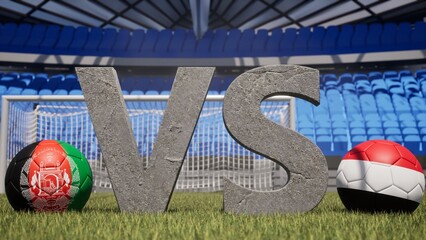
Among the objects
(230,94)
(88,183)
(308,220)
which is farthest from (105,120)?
(308,220)

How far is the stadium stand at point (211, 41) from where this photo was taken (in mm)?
14883

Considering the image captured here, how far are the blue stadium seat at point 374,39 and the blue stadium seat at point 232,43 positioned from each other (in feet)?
14.9

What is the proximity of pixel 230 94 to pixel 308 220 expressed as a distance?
3.69 ft

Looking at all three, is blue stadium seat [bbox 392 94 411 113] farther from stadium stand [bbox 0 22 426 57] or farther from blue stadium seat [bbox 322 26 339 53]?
blue stadium seat [bbox 322 26 339 53]

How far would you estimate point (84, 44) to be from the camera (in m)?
15.4

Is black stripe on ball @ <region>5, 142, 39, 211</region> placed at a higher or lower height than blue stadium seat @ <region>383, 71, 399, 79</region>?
lower

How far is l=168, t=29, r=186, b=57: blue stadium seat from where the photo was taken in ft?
51.2

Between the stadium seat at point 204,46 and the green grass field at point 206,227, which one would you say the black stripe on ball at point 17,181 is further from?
the stadium seat at point 204,46

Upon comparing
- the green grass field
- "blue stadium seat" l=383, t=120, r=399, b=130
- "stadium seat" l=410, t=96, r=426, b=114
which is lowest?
the green grass field

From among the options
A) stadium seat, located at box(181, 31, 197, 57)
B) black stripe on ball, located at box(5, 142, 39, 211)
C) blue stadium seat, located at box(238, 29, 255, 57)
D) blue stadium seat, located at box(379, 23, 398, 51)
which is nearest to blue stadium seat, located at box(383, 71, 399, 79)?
blue stadium seat, located at box(379, 23, 398, 51)

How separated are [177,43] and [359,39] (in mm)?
6465

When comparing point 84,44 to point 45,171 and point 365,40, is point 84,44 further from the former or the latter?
point 45,171

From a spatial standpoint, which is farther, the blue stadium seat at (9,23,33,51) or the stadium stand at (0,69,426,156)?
the blue stadium seat at (9,23,33,51)

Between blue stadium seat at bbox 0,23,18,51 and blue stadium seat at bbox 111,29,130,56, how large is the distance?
343 centimetres
